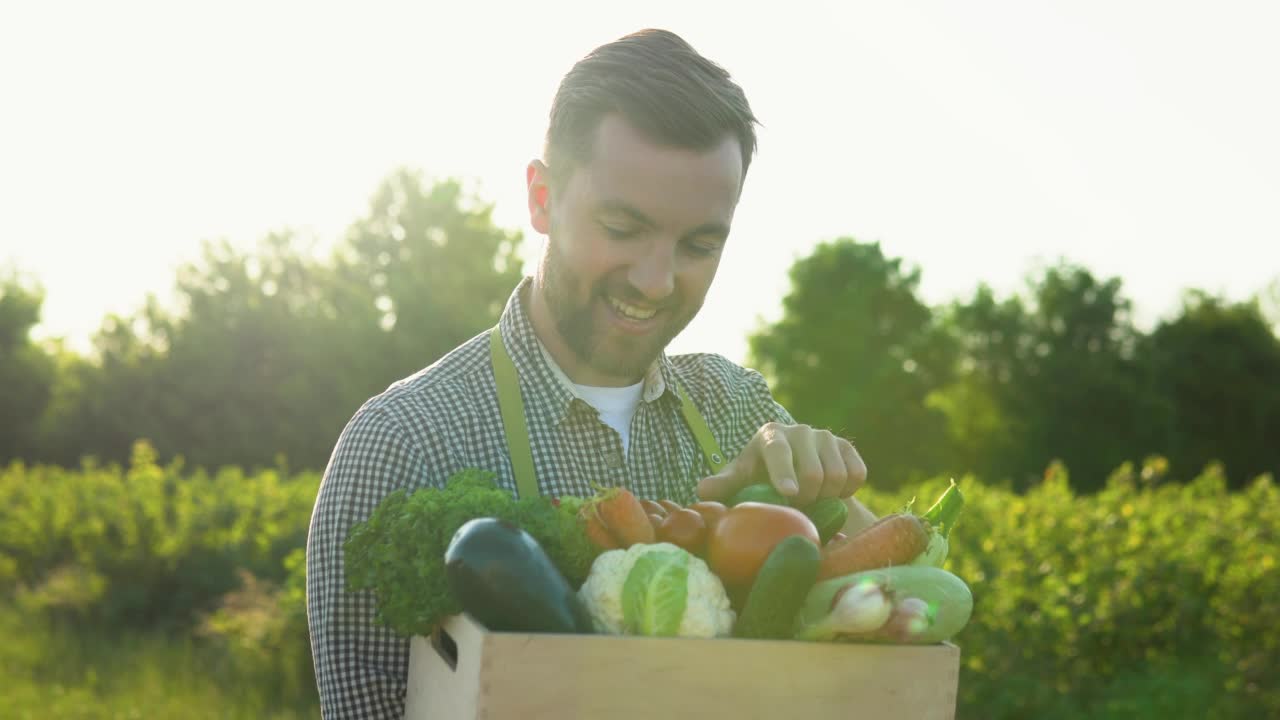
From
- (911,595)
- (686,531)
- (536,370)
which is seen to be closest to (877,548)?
(911,595)

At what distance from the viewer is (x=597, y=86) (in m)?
2.64

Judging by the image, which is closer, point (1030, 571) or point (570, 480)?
point (570, 480)

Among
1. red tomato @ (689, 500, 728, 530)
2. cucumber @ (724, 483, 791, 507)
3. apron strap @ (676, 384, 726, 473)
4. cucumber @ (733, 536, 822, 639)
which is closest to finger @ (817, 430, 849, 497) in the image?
cucumber @ (724, 483, 791, 507)

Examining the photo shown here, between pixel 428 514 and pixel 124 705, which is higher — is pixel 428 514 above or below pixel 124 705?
above

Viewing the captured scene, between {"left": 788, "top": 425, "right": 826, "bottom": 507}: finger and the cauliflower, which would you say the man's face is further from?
the cauliflower

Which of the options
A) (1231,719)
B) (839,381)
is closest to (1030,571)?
(1231,719)

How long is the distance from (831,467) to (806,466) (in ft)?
0.24

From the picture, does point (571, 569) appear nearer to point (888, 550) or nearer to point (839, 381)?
point (888, 550)

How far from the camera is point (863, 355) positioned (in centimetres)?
4150

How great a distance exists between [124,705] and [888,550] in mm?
8807

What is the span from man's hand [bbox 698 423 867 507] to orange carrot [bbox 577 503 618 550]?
1.22ft

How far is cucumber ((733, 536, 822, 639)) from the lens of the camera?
185 centimetres

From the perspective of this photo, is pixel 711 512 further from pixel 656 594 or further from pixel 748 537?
pixel 656 594

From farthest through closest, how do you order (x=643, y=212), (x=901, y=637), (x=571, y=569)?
(x=643, y=212), (x=571, y=569), (x=901, y=637)
